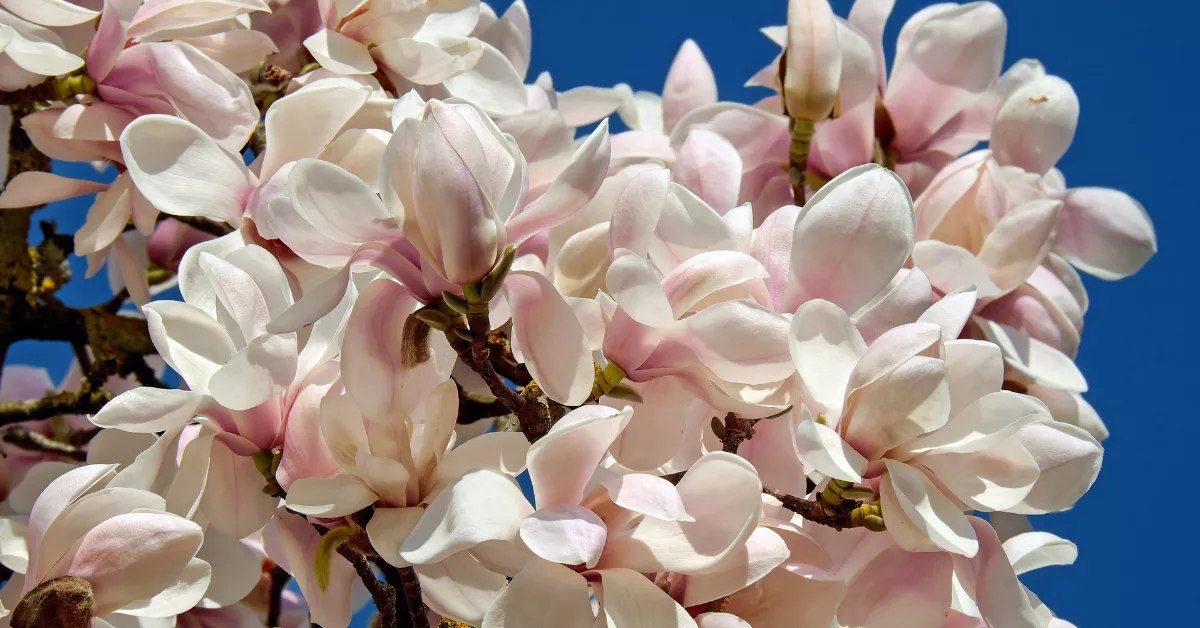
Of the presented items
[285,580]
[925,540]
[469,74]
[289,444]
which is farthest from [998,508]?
[285,580]

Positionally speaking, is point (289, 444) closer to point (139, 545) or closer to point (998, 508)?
point (139, 545)

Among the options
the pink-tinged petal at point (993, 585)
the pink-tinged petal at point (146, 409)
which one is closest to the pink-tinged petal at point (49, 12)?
the pink-tinged petal at point (146, 409)

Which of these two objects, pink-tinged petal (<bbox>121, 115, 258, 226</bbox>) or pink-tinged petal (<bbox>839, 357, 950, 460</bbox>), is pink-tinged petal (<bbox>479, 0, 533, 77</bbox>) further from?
pink-tinged petal (<bbox>839, 357, 950, 460</bbox>)

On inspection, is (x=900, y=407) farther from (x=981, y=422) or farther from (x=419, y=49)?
(x=419, y=49)

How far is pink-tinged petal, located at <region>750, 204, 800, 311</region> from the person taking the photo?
439 millimetres

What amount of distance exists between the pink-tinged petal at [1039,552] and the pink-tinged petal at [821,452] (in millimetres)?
121

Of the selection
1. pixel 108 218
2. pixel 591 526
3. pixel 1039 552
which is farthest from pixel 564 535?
pixel 108 218

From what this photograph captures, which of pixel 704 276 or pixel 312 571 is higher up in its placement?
pixel 704 276

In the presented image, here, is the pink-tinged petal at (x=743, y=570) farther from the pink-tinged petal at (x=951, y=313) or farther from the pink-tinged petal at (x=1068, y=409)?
the pink-tinged petal at (x=1068, y=409)

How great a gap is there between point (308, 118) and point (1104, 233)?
0.45m

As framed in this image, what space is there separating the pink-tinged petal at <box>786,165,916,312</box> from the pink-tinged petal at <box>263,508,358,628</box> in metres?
0.21

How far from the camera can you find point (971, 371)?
39cm

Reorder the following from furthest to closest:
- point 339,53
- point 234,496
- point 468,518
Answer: point 339,53 → point 234,496 → point 468,518

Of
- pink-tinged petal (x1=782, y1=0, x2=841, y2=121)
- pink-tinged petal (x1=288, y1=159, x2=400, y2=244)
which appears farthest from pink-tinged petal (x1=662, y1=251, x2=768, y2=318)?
pink-tinged petal (x1=782, y1=0, x2=841, y2=121)
